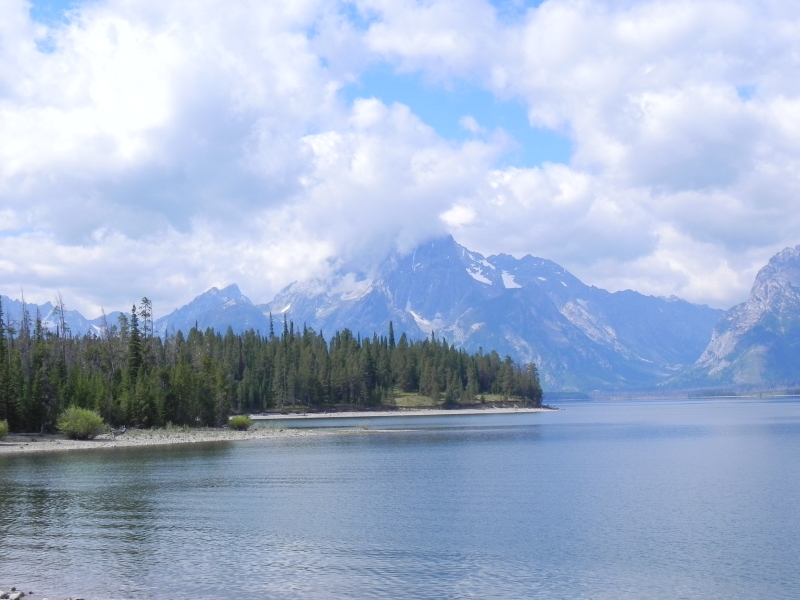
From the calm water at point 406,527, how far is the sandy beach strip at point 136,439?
42.8 ft

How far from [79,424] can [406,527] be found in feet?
241

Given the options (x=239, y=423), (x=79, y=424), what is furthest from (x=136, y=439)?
(x=239, y=423)

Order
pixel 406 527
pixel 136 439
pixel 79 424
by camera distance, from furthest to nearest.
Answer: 1. pixel 136 439
2. pixel 79 424
3. pixel 406 527

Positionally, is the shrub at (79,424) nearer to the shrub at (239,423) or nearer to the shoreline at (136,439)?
the shoreline at (136,439)

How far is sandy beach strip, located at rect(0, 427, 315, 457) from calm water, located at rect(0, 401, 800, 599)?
13.0 m

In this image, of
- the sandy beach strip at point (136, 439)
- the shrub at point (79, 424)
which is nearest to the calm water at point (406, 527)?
the sandy beach strip at point (136, 439)

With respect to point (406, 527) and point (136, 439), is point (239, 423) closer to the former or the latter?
point (136, 439)

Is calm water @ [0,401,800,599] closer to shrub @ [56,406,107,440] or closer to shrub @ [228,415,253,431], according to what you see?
shrub @ [56,406,107,440]

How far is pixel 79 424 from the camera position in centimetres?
10544

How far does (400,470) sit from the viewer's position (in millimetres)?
73625

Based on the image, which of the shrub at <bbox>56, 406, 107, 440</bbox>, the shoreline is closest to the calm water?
the shoreline

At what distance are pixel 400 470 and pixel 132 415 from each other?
63.2 m

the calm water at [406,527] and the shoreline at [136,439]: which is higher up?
the shoreline at [136,439]

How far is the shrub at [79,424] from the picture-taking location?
105 m
